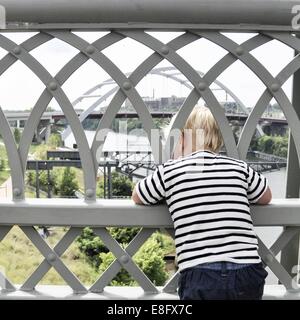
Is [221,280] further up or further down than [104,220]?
further down

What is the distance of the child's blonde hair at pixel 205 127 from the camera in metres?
1.32

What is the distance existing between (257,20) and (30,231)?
0.94 meters

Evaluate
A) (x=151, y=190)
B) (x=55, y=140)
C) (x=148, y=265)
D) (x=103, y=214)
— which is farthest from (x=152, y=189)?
(x=148, y=265)

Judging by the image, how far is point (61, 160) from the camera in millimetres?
1496

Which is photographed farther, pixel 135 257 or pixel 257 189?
pixel 135 257

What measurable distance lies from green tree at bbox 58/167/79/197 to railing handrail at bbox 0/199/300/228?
129 mm

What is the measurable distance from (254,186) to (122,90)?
19.4 inches

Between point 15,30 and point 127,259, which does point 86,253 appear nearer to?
point 127,259

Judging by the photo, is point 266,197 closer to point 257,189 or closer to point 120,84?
point 257,189

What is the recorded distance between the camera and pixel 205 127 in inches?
51.9

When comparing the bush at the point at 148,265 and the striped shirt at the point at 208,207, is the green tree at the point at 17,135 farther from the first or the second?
the bush at the point at 148,265

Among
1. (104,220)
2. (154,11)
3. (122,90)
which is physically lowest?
(104,220)

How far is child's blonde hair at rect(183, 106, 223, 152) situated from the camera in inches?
51.8

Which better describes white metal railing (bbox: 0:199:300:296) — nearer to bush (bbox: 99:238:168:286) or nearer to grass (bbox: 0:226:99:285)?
grass (bbox: 0:226:99:285)
